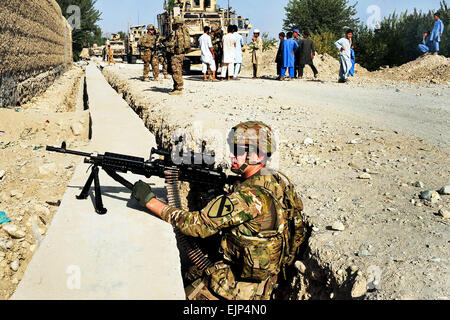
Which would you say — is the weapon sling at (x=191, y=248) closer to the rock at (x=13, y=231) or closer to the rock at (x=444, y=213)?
the rock at (x=13, y=231)

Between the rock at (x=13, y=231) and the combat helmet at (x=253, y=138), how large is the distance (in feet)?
7.07

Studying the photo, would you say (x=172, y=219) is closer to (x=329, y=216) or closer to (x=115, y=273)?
(x=115, y=273)

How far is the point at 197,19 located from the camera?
15.6 metres

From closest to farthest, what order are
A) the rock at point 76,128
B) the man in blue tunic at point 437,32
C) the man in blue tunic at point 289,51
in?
the rock at point 76,128, the man in blue tunic at point 289,51, the man in blue tunic at point 437,32

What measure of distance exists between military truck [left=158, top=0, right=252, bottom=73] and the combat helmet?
512 inches

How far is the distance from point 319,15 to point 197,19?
56.7 feet

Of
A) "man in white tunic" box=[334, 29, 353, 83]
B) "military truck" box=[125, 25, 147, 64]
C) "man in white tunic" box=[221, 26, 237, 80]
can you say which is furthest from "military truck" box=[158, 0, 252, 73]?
"military truck" box=[125, 25, 147, 64]

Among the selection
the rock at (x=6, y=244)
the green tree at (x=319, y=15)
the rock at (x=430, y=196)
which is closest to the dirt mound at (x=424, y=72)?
the rock at (x=430, y=196)

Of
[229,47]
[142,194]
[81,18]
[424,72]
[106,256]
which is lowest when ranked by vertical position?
[106,256]

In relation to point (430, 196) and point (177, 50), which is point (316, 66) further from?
point (430, 196)

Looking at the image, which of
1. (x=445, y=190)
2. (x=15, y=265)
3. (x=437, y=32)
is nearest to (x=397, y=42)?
(x=437, y=32)

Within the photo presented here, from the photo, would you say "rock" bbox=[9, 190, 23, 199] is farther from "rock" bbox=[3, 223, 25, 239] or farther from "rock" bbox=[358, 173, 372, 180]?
"rock" bbox=[358, 173, 372, 180]

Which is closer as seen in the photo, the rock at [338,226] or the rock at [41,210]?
the rock at [338,226]

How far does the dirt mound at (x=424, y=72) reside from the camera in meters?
11.8
